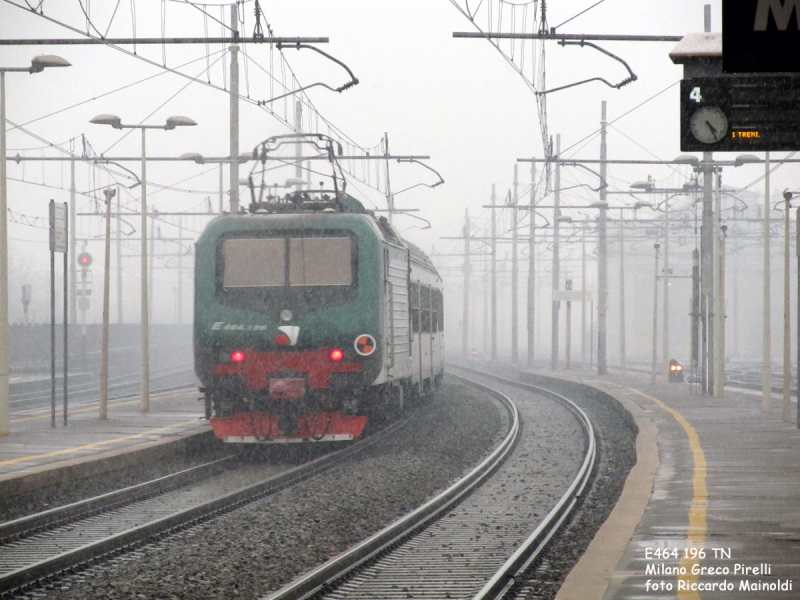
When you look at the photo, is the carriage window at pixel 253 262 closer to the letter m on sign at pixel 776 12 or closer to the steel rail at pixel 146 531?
the steel rail at pixel 146 531

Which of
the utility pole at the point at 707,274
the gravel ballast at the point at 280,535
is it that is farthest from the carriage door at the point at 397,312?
the utility pole at the point at 707,274

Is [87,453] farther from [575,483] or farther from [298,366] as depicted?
[575,483]

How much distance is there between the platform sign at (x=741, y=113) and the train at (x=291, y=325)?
23.8 feet

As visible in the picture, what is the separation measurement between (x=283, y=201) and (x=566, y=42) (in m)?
4.69

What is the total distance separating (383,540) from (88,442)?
5968 mm

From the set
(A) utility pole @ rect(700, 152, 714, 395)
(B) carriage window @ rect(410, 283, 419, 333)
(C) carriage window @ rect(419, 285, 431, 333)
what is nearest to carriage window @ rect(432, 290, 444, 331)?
(C) carriage window @ rect(419, 285, 431, 333)

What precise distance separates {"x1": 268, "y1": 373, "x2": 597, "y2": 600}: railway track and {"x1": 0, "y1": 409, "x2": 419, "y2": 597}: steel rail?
71.7 inches

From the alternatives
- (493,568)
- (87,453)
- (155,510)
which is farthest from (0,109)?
(493,568)

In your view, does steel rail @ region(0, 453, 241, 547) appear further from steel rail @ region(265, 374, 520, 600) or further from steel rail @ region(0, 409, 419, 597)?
steel rail @ region(265, 374, 520, 600)

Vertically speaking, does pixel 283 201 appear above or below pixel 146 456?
above

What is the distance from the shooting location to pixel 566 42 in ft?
44.6

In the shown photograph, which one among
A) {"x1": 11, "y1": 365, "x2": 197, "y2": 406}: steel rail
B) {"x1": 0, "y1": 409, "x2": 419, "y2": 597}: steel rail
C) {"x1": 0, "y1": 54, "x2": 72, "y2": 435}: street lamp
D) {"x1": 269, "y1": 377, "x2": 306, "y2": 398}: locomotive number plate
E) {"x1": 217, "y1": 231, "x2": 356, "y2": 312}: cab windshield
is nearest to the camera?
{"x1": 0, "y1": 409, "x2": 419, "y2": 597}: steel rail

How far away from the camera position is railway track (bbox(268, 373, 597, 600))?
7.20 meters

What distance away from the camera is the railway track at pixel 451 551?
7.20 metres
